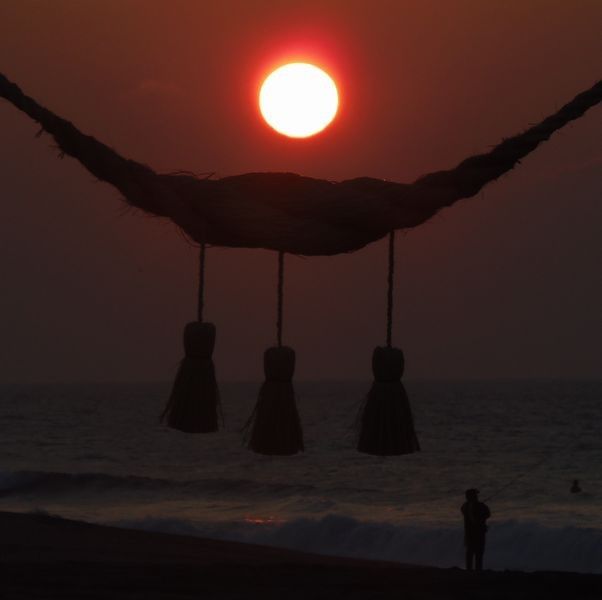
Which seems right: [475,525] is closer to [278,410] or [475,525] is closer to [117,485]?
[278,410]

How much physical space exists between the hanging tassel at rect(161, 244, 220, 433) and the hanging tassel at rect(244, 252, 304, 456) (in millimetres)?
124

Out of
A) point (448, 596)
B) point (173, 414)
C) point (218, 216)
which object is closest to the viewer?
point (218, 216)

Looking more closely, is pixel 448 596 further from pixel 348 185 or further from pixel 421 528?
pixel 421 528

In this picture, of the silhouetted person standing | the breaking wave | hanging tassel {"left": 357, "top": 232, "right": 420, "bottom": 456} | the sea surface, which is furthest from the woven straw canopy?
the breaking wave

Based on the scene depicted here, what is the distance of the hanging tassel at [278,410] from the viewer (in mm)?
3293

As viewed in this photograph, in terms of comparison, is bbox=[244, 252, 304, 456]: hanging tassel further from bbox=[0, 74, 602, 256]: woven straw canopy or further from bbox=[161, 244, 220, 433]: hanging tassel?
bbox=[0, 74, 602, 256]: woven straw canopy

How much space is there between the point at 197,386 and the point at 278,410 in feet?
0.76

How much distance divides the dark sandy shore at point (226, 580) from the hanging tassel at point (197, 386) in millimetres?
8726

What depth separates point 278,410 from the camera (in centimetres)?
331

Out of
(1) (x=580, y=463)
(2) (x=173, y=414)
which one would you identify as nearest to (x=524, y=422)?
(1) (x=580, y=463)

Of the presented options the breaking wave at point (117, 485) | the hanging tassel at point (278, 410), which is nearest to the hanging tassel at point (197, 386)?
the hanging tassel at point (278, 410)

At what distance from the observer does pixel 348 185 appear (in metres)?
2.97

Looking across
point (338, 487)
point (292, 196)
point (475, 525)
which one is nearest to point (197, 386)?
point (292, 196)

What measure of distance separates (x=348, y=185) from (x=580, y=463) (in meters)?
52.3
